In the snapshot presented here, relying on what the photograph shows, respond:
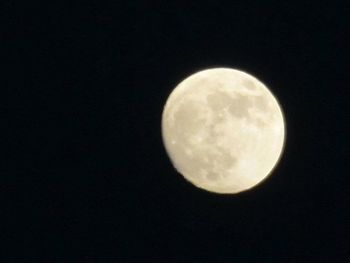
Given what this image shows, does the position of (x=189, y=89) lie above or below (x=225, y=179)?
above

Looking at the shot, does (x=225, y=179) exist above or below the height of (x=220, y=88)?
below

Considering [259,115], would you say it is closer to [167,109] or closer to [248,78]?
[248,78]

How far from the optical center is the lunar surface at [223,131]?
782cm

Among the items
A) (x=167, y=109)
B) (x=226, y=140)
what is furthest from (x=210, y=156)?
(x=167, y=109)

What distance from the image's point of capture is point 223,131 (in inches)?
306

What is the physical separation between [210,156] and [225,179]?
33cm

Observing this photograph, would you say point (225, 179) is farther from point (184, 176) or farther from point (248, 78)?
point (248, 78)

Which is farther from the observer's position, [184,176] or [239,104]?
[184,176]

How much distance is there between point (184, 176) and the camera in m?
8.38

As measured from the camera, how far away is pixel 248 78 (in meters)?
8.24

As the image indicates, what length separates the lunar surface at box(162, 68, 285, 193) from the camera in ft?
25.7

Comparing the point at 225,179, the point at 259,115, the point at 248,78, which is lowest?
the point at 225,179

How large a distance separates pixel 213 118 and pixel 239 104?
337 millimetres

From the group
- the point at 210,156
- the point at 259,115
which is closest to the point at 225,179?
the point at 210,156
